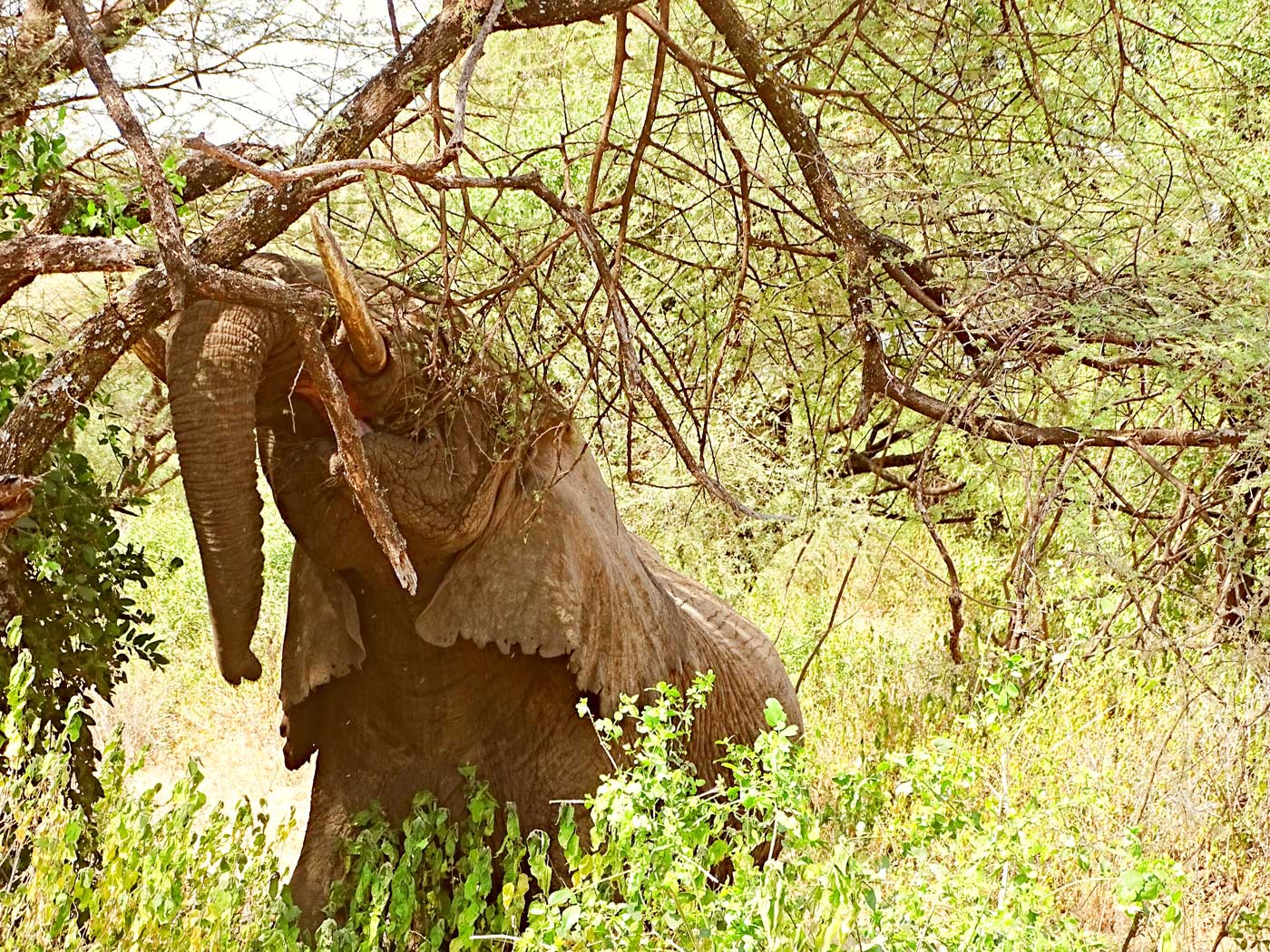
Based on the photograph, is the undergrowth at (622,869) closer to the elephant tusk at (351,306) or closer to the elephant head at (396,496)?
the elephant head at (396,496)

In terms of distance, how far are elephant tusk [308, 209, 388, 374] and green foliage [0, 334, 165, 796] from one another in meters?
0.89

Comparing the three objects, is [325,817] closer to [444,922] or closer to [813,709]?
[444,922]

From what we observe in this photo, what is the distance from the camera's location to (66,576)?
4289 millimetres

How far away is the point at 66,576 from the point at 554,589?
1473 millimetres

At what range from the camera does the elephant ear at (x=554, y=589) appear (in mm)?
4137

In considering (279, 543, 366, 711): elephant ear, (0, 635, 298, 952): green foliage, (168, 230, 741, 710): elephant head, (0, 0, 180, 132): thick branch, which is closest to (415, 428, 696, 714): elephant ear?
(168, 230, 741, 710): elephant head

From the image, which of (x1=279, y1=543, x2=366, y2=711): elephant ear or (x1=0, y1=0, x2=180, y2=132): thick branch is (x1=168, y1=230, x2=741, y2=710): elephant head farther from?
(x1=0, y1=0, x2=180, y2=132): thick branch

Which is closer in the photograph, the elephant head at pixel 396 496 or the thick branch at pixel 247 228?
the thick branch at pixel 247 228

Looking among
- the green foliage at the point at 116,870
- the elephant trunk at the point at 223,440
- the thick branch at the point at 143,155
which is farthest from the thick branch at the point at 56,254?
the green foliage at the point at 116,870

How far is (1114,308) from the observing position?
3816 millimetres

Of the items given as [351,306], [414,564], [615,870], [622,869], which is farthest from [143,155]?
[622,869]

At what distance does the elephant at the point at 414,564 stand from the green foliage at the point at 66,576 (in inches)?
23.9

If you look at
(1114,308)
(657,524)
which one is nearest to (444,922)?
(1114,308)

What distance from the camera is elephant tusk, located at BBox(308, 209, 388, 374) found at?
330 cm
